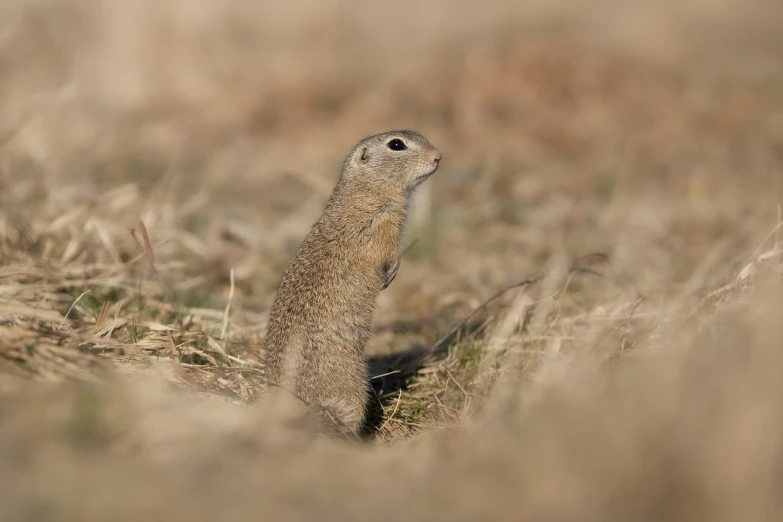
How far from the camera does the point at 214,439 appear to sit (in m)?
3.26

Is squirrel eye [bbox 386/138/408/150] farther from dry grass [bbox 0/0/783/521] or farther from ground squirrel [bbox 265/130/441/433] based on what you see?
dry grass [bbox 0/0/783/521]

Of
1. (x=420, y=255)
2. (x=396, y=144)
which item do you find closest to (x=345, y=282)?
(x=396, y=144)

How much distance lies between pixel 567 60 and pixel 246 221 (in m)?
5.90

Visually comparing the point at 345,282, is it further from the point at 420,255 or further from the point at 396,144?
the point at 420,255

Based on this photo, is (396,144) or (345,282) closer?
(345,282)

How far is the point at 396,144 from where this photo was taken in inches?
219

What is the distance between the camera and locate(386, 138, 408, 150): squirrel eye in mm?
5570

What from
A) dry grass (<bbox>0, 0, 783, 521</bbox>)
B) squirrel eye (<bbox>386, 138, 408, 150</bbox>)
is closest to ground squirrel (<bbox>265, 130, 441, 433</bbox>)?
squirrel eye (<bbox>386, 138, 408, 150</bbox>)

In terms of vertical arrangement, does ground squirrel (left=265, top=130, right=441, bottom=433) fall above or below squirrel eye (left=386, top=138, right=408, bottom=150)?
below

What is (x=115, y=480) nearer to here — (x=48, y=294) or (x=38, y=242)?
(x=48, y=294)

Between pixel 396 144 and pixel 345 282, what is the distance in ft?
4.05

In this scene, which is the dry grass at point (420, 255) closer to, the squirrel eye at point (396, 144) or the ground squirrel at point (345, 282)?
the ground squirrel at point (345, 282)

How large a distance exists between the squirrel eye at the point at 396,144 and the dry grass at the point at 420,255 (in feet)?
3.85

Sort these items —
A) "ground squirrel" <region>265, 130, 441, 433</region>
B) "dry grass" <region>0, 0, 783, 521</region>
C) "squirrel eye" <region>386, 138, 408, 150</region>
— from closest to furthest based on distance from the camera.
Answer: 1. "dry grass" <region>0, 0, 783, 521</region>
2. "ground squirrel" <region>265, 130, 441, 433</region>
3. "squirrel eye" <region>386, 138, 408, 150</region>
